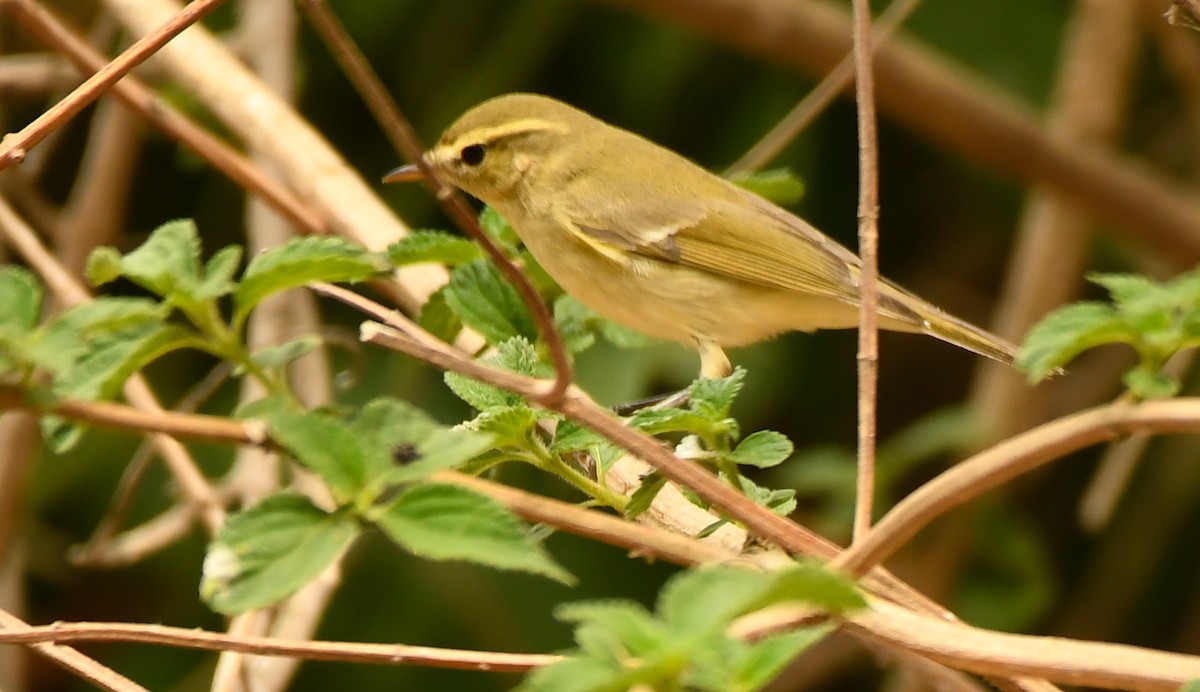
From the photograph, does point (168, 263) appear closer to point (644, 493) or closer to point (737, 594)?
point (644, 493)

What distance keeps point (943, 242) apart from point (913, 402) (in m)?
A: 0.39

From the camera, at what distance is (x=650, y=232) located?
204 cm

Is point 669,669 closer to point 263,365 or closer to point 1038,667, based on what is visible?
point 1038,667

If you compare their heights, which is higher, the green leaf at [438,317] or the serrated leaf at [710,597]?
the green leaf at [438,317]

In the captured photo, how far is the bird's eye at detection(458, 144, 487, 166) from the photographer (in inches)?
75.2

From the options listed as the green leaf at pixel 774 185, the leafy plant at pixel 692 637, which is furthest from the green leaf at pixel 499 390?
the green leaf at pixel 774 185

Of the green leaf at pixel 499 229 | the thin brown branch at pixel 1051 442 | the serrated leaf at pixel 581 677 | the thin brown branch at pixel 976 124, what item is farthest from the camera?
the thin brown branch at pixel 976 124

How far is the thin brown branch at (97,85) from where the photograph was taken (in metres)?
0.91

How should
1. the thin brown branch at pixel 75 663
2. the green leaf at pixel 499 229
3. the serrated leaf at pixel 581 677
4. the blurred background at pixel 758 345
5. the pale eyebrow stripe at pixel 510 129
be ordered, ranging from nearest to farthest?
the serrated leaf at pixel 581 677
the thin brown branch at pixel 75 663
the green leaf at pixel 499 229
the pale eyebrow stripe at pixel 510 129
the blurred background at pixel 758 345

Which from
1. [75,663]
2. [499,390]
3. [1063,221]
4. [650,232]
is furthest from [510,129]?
[1063,221]

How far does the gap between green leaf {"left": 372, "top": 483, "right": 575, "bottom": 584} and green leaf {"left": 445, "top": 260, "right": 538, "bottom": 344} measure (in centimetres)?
42

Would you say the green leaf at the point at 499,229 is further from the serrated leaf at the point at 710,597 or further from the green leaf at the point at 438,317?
the serrated leaf at the point at 710,597

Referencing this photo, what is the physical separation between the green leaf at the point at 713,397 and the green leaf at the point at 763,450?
3 centimetres

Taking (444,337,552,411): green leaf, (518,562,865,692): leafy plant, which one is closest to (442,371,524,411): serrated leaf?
(444,337,552,411): green leaf
